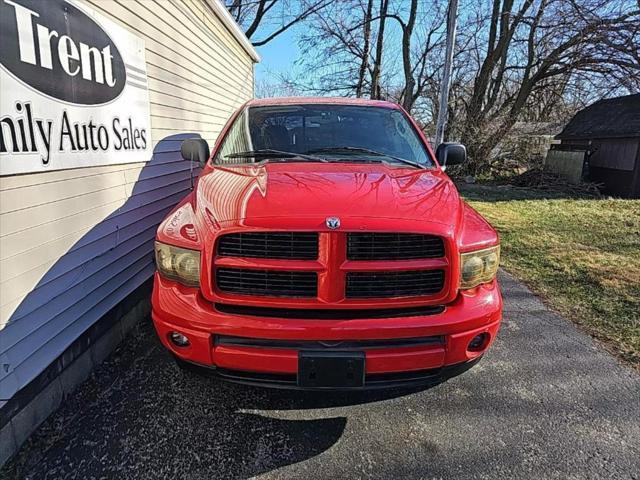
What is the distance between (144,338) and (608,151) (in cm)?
1524

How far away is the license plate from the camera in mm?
1952

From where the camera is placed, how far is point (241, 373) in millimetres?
2062

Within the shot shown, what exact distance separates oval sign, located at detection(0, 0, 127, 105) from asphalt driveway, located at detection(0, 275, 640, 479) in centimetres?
189

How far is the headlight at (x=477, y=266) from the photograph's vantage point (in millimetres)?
2137

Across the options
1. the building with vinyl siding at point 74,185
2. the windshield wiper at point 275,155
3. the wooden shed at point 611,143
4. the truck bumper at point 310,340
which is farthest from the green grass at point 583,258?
the building with vinyl siding at point 74,185

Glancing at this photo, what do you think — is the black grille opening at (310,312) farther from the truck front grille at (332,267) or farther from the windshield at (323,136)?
the windshield at (323,136)

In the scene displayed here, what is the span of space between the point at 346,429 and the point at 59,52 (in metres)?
2.79

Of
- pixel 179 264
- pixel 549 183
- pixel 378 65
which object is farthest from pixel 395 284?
pixel 378 65

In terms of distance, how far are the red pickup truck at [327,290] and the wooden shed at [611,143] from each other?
1339cm

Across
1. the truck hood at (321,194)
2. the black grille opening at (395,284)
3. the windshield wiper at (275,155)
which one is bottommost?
the black grille opening at (395,284)

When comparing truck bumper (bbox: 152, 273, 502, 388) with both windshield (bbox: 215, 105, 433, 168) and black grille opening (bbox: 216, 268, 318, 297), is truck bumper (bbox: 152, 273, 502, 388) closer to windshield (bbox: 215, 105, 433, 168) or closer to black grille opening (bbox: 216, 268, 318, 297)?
black grille opening (bbox: 216, 268, 318, 297)

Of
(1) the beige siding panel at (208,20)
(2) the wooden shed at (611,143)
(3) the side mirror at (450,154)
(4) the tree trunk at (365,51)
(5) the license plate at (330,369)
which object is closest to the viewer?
(5) the license plate at (330,369)

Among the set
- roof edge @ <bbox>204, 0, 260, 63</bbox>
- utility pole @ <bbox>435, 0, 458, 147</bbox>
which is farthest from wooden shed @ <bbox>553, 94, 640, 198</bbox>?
roof edge @ <bbox>204, 0, 260, 63</bbox>

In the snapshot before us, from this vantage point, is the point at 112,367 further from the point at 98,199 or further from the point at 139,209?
the point at 139,209
